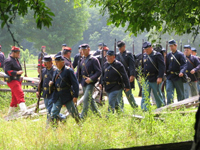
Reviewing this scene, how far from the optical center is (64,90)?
8922mm

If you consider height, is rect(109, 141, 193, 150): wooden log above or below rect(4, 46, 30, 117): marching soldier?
above

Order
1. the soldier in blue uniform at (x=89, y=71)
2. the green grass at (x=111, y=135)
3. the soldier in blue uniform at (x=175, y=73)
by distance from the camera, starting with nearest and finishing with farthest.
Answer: the green grass at (x=111, y=135) < the soldier in blue uniform at (x=89, y=71) < the soldier in blue uniform at (x=175, y=73)

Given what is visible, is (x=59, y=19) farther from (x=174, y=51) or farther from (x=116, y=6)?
(x=116, y=6)

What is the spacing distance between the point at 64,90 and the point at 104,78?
1.74 m

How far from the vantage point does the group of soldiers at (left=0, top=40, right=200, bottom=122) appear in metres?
8.95

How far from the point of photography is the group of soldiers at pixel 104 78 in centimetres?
895

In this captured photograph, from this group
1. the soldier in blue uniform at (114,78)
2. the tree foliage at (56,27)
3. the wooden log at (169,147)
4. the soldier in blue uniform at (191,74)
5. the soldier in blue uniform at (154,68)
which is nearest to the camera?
the wooden log at (169,147)

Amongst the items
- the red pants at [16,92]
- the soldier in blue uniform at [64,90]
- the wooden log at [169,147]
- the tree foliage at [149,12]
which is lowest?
the red pants at [16,92]

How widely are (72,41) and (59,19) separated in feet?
14.0

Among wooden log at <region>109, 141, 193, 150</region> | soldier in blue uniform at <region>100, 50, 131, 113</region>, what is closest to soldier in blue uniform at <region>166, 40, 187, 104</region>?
soldier in blue uniform at <region>100, 50, 131, 113</region>

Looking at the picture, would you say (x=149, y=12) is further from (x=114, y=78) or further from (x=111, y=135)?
(x=114, y=78)

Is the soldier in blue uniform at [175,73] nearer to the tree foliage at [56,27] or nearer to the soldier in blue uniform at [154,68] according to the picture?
the soldier in blue uniform at [154,68]

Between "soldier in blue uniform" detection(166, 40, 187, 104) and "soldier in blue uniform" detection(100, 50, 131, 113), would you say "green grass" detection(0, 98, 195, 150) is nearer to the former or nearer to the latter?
"soldier in blue uniform" detection(100, 50, 131, 113)

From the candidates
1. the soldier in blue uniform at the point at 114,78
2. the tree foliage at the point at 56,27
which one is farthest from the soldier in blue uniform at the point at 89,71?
the tree foliage at the point at 56,27
